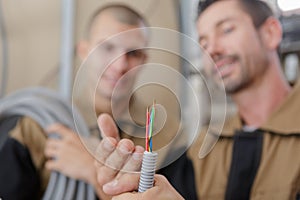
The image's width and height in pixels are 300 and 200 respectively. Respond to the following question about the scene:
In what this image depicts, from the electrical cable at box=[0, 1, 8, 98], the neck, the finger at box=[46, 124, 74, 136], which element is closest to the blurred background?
the electrical cable at box=[0, 1, 8, 98]

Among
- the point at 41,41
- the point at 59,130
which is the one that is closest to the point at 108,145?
the point at 59,130

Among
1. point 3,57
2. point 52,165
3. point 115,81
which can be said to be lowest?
point 52,165

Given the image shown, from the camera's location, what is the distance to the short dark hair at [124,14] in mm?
627

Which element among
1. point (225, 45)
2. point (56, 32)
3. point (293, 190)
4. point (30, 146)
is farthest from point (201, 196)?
point (56, 32)

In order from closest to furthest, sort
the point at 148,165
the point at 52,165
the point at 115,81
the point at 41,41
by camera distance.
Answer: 1. the point at 148,165
2. the point at 115,81
3. the point at 52,165
4. the point at 41,41

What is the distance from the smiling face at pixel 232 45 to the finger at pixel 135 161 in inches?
8.3

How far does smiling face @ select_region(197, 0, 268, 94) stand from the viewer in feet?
1.83

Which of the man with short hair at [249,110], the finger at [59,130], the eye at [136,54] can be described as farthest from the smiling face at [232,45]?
the finger at [59,130]

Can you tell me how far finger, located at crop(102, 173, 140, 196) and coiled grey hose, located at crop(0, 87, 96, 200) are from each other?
28cm

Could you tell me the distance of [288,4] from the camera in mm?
581

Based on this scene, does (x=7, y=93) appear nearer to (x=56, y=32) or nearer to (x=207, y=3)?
(x=56, y=32)

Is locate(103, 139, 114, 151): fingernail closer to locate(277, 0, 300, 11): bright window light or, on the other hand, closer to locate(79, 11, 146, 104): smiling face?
locate(79, 11, 146, 104): smiling face

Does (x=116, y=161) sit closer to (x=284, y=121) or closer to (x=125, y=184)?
(x=125, y=184)

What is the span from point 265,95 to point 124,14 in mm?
282
